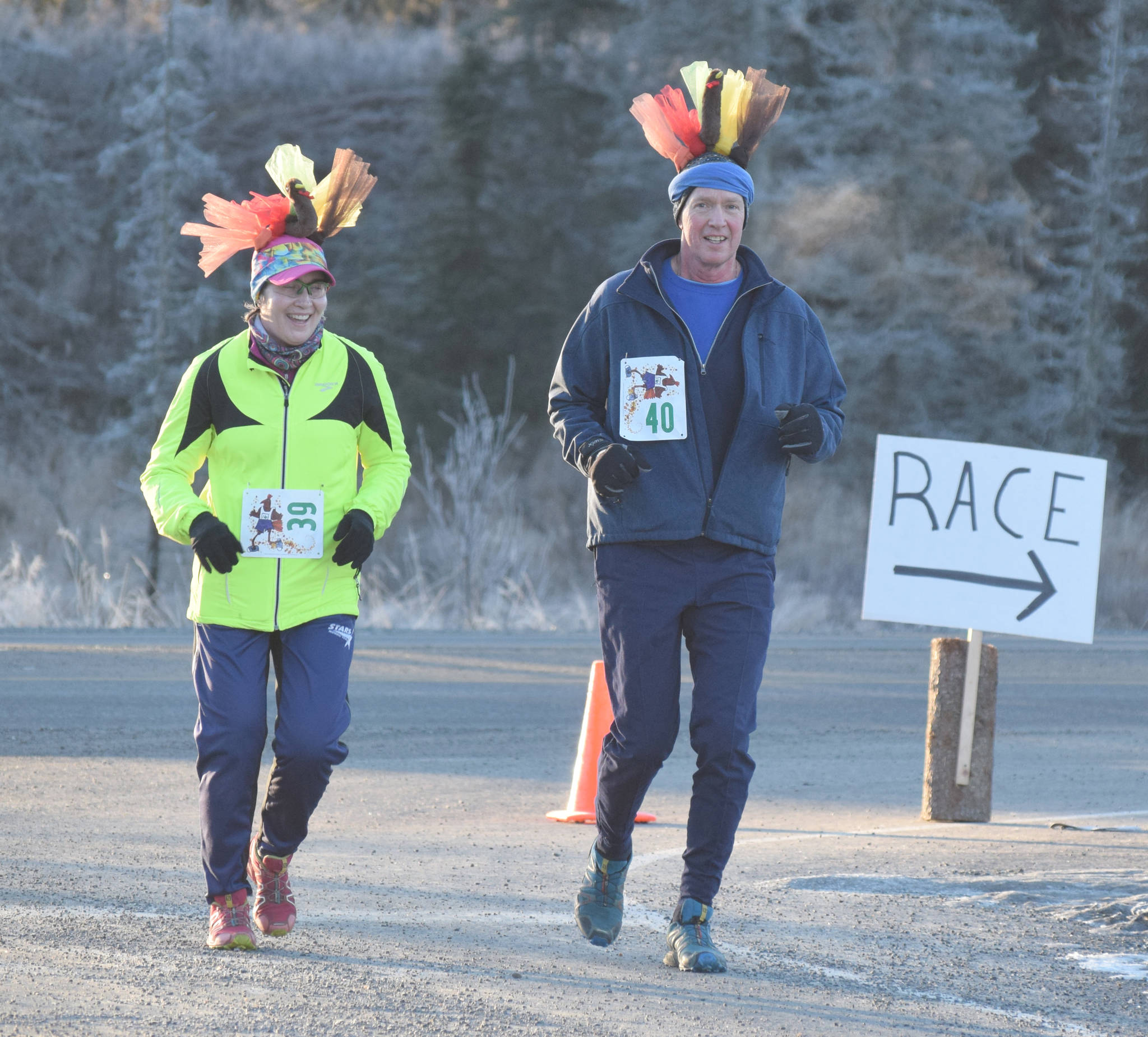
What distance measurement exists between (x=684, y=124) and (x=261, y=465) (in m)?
1.64

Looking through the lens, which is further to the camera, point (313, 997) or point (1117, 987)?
point (1117, 987)

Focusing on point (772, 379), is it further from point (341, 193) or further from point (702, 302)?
point (341, 193)

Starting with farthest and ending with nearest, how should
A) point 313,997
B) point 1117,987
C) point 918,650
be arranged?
point 918,650 → point 1117,987 → point 313,997

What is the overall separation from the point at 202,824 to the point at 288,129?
34406 millimetres

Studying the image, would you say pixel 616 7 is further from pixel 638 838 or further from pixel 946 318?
pixel 638 838

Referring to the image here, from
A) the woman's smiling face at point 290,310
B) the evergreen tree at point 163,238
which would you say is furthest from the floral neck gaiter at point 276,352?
the evergreen tree at point 163,238

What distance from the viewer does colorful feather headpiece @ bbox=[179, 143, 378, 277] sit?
4.99 metres

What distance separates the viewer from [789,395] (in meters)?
4.88

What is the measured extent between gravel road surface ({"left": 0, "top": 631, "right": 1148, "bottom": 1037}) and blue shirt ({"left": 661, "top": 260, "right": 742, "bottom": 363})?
1.77 metres

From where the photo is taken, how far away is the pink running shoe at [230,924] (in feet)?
15.2

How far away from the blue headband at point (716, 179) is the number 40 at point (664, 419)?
62 cm

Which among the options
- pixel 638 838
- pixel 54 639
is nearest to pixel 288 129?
pixel 54 639

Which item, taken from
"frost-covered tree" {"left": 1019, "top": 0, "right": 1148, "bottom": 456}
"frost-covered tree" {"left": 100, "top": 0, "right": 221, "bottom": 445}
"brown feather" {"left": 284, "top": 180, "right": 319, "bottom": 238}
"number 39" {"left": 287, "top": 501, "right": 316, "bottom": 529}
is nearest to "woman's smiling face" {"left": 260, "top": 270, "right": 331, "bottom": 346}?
"brown feather" {"left": 284, "top": 180, "right": 319, "bottom": 238}

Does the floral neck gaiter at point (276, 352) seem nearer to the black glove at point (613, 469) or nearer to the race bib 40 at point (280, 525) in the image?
the race bib 40 at point (280, 525)
